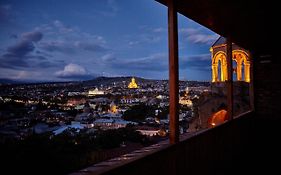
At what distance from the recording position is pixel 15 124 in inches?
364

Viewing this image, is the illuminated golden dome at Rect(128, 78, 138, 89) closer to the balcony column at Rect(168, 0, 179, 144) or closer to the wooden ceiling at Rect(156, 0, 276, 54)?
the wooden ceiling at Rect(156, 0, 276, 54)

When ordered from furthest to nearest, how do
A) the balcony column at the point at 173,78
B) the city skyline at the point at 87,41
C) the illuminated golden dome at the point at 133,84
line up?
1. the city skyline at the point at 87,41
2. the illuminated golden dome at the point at 133,84
3. the balcony column at the point at 173,78

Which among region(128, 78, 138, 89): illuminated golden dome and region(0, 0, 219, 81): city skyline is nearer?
region(128, 78, 138, 89): illuminated golden dome

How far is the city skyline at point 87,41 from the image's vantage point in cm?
2841

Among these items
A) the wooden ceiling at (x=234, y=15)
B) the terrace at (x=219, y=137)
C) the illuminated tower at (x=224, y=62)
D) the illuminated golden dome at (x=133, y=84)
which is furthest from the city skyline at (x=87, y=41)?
the wooden ceiling at (x=234, y=15)

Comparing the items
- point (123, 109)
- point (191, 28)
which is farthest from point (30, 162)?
point (191, 28)

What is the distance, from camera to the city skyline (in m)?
28.4

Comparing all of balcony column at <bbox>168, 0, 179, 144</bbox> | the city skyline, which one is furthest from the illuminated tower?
balcony column at <bbox>168, 0, 179, 144</bbox>

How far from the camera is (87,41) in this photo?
80438mm

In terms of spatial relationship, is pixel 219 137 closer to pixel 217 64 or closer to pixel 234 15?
pixel 234 15

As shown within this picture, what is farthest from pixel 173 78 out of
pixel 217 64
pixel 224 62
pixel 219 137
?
pixel 217 64

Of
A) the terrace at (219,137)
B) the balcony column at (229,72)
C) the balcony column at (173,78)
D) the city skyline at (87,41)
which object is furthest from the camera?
the city skyline at (87,41)

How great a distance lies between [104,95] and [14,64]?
11160mm

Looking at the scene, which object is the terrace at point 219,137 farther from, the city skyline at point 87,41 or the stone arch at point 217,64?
the city skyline at point 87,41
